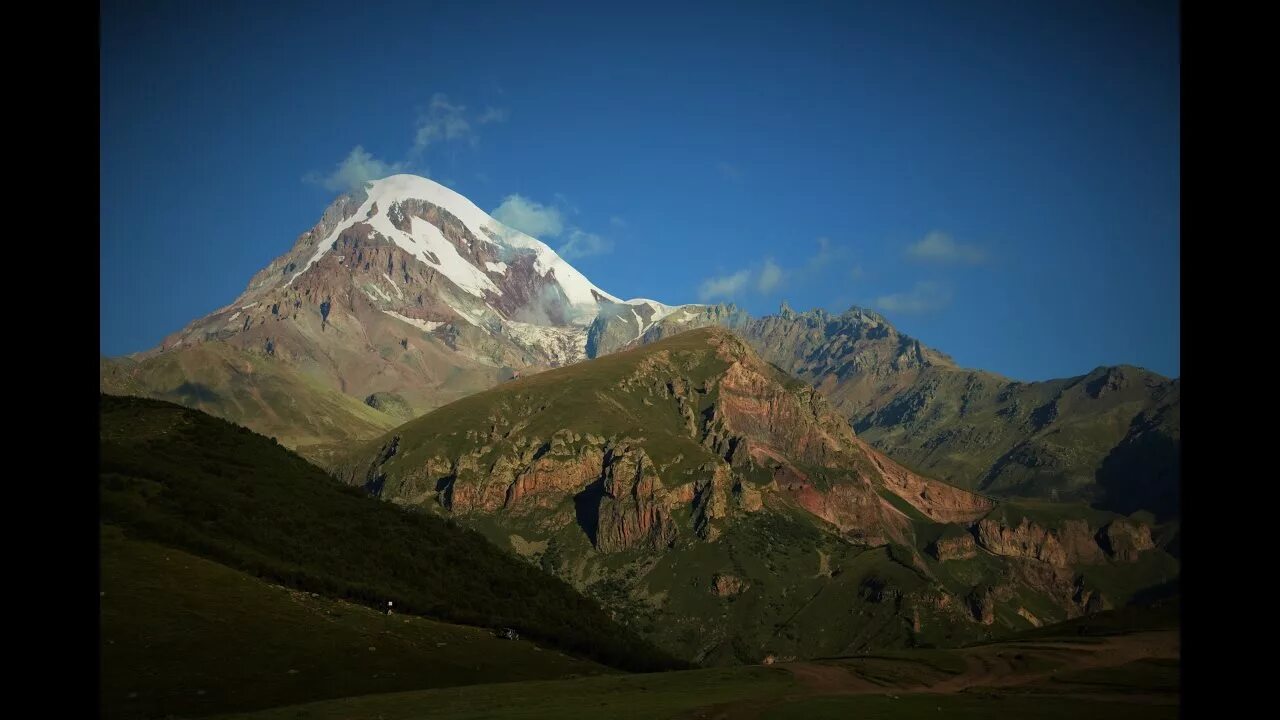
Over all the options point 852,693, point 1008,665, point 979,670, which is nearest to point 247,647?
point 852,693

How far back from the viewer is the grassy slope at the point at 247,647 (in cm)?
6131

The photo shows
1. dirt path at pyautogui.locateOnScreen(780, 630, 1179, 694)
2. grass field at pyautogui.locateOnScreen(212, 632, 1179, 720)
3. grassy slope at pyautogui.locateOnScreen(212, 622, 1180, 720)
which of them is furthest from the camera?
dirt path at pyautogui.locateOnScreen(780, 630, 1179, 694)

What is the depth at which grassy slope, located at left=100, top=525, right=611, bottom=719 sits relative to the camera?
61312 millimetres

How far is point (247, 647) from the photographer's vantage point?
2810 inches

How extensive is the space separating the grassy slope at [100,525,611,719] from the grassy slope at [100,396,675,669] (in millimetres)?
11555

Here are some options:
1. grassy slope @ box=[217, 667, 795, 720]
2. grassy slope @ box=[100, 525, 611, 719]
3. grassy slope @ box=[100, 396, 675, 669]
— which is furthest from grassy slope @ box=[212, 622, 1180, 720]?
grassy slope @ box=[100, 396, 675, 669]

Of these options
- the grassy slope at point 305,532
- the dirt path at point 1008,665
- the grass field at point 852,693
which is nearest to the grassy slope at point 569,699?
the grass field at point 852,693

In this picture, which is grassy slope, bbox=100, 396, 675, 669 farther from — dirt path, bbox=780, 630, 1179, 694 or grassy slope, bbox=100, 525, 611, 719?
dirt path, bbox=780, 630, 1179, 694

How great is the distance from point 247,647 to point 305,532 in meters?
60.5

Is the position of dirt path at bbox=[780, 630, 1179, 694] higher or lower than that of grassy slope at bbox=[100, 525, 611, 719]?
lower

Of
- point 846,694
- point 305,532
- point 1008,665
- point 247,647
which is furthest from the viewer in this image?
point 305,532

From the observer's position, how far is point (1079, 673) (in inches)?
2911

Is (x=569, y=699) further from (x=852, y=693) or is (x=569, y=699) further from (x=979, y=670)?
(x=979, y=670)
